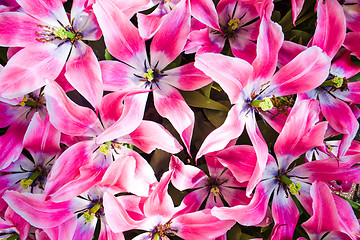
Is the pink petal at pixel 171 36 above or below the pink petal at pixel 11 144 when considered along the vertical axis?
above

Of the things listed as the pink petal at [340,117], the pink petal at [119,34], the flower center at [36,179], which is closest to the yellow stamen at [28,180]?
the flower center at [36,179]

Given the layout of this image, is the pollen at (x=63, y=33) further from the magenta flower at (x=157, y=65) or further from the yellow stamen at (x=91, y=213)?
the yellow stamen at (x=91, y=213)

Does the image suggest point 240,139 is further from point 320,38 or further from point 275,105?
point 320,38

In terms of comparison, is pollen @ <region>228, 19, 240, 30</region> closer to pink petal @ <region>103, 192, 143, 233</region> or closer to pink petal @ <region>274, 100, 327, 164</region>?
pink petal @ <region>274, 100, 327, 164</region>

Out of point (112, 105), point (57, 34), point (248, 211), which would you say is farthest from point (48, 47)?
point (248, 211)

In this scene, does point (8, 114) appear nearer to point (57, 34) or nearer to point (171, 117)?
point (57, 34)

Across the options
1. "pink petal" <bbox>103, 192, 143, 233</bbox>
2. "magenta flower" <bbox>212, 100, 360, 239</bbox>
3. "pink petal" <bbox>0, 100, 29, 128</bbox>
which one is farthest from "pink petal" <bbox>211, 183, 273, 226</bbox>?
"pink petal" <bbox>0, 100, 29, 128</bbox>
